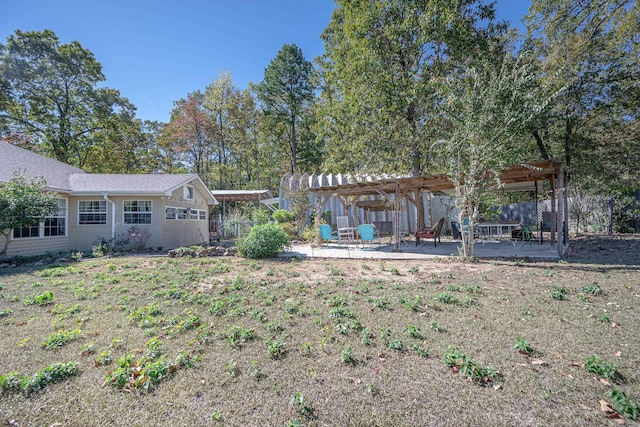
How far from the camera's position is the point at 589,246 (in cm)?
920

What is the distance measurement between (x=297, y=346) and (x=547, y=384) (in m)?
2.23

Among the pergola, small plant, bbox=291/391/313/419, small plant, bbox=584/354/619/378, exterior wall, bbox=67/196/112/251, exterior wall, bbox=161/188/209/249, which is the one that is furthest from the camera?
exterior wall, bbox=161/188/209/249

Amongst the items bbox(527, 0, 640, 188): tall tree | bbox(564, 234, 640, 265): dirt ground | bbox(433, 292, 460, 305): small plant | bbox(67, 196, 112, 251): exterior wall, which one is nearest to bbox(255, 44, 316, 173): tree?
bbox(67, 196, 112, 251): exterior wall

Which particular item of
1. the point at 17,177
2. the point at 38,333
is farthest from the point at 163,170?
the point at 38,333

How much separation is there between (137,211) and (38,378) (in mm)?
11194

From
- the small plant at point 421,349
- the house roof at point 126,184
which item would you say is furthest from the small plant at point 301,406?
the house roof at point 126,184

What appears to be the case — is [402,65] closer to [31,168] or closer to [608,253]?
[608,253]

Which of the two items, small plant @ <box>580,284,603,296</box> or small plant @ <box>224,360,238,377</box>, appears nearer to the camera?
small plant @ <box>224,360,238,377</box>

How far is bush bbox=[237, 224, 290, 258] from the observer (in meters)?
8.66

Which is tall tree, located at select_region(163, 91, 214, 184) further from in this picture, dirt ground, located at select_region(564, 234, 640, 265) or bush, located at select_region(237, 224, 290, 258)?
dirt ground, located at select_region(564, 234, 640, 265)

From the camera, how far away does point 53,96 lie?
2009cm

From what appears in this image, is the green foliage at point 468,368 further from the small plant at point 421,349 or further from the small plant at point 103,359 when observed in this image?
the small plant at point 103,359

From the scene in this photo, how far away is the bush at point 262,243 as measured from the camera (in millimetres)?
8664

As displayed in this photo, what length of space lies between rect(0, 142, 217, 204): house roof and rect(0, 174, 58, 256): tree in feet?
4.63
